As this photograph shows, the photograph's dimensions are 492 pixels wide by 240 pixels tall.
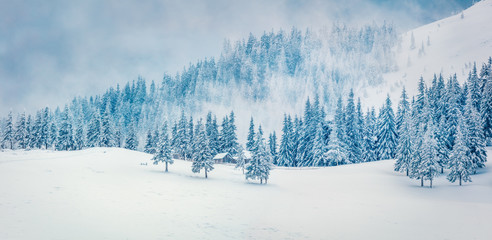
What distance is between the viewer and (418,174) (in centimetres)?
4875

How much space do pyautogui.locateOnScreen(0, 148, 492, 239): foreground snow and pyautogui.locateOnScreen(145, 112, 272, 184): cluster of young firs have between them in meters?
2.78

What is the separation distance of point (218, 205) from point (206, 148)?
73.7ft

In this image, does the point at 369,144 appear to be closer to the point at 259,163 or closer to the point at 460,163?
the point at 460,163

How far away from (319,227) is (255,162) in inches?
1109

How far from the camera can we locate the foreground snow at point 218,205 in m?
21.7

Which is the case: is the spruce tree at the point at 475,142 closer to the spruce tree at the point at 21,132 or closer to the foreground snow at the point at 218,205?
the foreground snow at the point at 218,205

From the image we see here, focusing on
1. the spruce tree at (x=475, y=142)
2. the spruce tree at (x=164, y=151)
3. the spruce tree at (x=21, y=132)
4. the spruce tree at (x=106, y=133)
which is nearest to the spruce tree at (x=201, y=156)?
the spruce tree at (x=164, y=151)

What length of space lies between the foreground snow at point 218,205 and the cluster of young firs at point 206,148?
109 inches

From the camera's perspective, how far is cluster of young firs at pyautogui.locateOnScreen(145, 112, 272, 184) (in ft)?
175

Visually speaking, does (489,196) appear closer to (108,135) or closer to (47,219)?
(47,219)

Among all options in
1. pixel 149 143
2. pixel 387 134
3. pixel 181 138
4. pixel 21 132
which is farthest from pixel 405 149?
pixel 21 132

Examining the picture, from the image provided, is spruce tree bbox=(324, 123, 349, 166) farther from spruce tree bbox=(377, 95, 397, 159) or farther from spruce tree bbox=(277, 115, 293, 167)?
spruce tree bbox=(277, 115, 293, 167)

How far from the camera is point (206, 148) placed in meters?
54.8

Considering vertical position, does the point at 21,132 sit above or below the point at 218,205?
above
